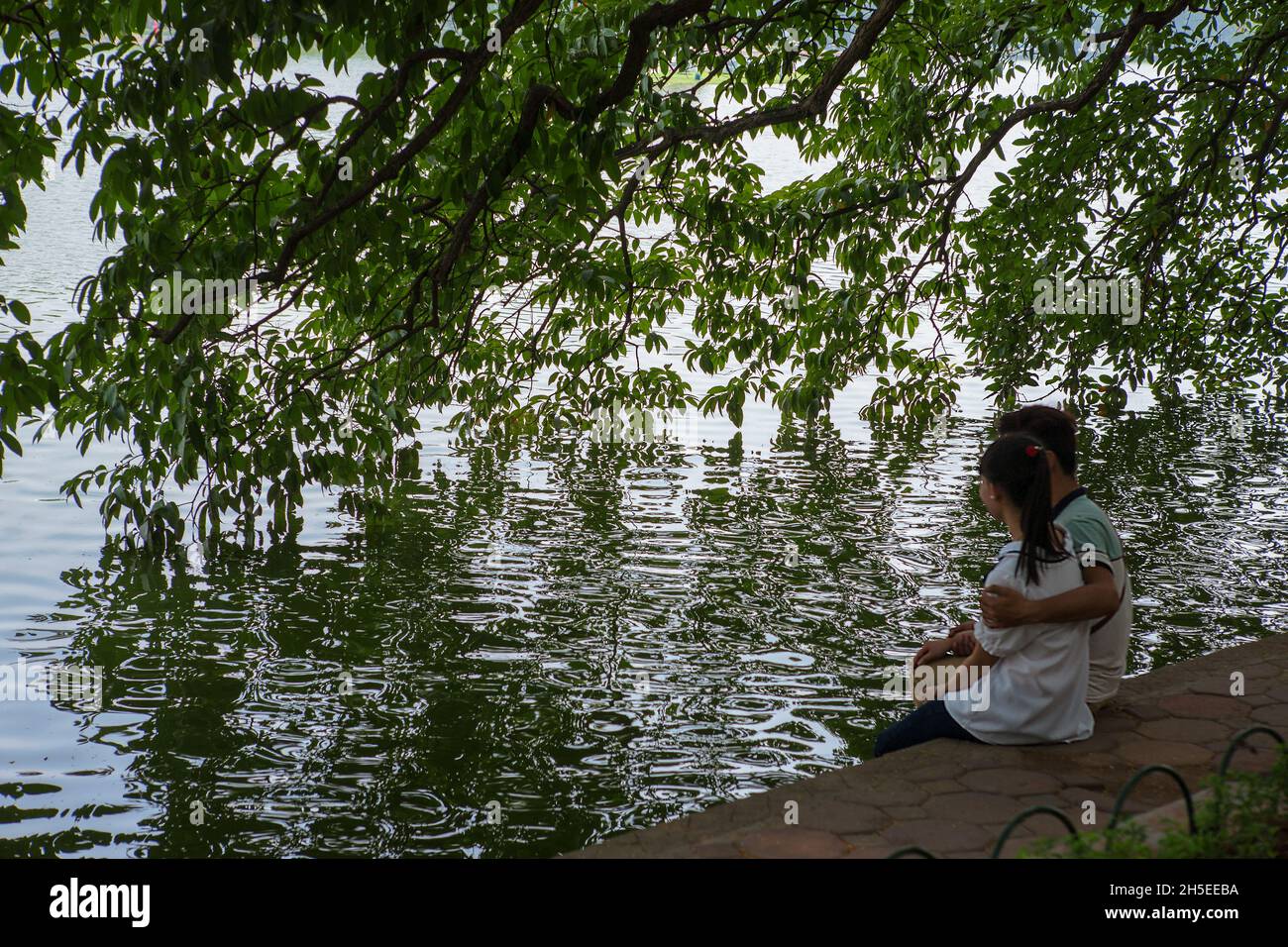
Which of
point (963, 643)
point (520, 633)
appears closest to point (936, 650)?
point (963, 643)

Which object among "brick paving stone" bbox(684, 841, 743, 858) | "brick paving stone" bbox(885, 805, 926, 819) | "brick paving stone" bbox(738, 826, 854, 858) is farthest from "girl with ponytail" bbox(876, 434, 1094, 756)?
"brick paving stone" bbox(684, 841, 743, 858)

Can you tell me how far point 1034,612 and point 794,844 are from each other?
5.08 ft

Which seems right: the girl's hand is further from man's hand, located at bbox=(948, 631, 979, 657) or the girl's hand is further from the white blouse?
the white blouse

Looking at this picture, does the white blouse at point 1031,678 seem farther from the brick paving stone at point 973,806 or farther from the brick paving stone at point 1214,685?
the brick paving stone at point 1214,685

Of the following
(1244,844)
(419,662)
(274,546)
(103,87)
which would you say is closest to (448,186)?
(103,87)

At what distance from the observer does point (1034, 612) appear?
226 inches

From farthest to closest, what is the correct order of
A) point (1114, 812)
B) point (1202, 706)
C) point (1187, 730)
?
point (1202, 706) < point (1187, 730) < point (1114, 812)

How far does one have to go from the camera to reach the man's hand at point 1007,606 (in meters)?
5.74

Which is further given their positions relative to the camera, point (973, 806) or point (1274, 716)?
point (1274, 716)

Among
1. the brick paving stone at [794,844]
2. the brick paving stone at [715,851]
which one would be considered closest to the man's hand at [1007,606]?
the brick paving stone at [794,844]

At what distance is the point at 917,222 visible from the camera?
1189 cm

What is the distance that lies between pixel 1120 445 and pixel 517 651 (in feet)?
45.2

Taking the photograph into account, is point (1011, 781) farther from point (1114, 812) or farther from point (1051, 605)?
point (1114, 812)

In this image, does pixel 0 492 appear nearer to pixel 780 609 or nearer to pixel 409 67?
pixel 780 609
